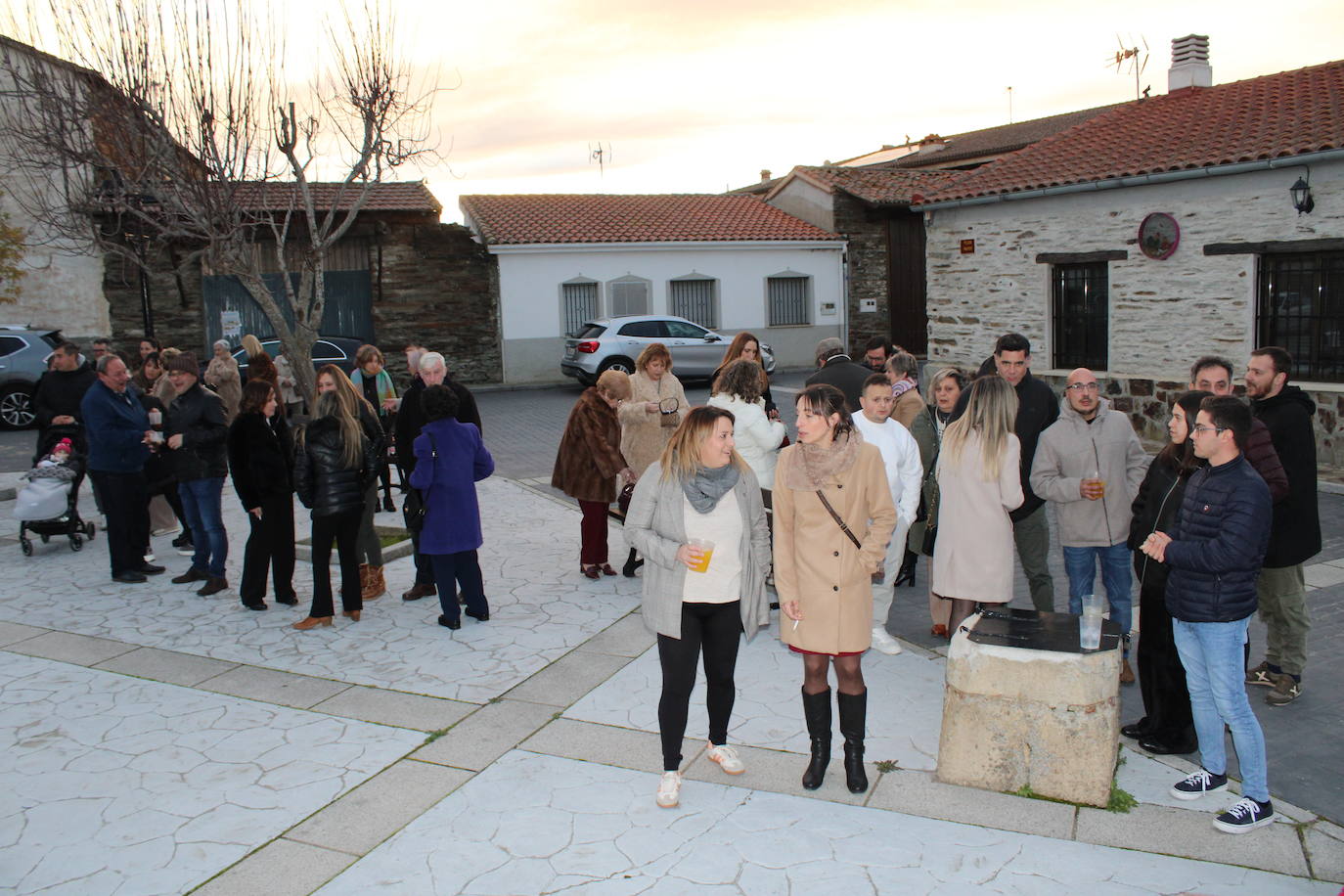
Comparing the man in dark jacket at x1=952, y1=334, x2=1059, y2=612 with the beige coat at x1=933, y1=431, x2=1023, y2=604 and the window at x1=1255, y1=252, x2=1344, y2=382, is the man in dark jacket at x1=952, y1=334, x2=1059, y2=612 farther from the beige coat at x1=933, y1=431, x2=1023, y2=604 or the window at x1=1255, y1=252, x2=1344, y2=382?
the window at x1=1255, y1=252, x2=1344, y2=382

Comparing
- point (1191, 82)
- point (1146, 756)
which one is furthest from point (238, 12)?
point (1191, 82)

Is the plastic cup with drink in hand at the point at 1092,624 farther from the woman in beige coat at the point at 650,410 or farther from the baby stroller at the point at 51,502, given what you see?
the baby stroller at the point at 51,502

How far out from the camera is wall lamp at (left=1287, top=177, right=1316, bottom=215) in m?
11.4

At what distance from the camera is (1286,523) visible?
5.05m

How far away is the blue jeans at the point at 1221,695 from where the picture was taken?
4090 millimetres

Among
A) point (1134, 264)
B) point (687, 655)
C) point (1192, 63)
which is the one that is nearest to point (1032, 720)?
point (687, 655)

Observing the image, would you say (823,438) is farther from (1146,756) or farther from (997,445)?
(1146,756)

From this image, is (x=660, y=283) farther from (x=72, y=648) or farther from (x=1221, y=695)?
(x=1221, y=695)

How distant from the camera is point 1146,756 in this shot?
4.78 meters

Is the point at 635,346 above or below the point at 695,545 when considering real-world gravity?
above

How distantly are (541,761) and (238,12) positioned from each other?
7526 millimetres

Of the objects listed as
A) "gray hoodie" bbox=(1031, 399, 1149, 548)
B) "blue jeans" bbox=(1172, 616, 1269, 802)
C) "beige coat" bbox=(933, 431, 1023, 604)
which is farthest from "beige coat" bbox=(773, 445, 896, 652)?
"gray hoodie" bbox=(1031, 399, 1149, 548)

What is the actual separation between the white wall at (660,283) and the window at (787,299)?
195 mm

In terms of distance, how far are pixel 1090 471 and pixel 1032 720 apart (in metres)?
1.63
